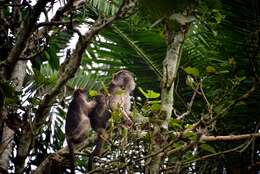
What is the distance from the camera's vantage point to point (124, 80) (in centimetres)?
458

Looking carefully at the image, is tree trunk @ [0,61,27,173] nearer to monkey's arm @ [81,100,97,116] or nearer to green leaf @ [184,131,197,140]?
green leaf @ [184,131,197,140]

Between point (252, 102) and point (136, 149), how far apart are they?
51.9 inches

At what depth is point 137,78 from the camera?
4551mm

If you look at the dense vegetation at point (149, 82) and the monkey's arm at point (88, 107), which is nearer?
the dense vegetation at point (149, 82)

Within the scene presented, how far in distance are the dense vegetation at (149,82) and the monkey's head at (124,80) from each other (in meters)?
0.08

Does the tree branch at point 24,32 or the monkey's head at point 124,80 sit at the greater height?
the tree branch at point 24,32

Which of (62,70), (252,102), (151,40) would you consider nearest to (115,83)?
(151,40)

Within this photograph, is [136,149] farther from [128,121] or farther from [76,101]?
[76,101]

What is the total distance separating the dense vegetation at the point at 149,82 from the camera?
2357 mm

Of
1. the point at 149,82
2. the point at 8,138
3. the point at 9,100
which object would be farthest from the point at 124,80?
the point at 9,100

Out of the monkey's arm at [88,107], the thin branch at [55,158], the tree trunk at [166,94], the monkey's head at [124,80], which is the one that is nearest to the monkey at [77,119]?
the monkey's arm at [88,107]

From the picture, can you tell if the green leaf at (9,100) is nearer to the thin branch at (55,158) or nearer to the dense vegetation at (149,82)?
the dense vegetation at (149,82)

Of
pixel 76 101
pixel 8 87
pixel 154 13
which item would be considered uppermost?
pixel 154 13

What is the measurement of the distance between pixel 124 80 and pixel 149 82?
0.33 m
